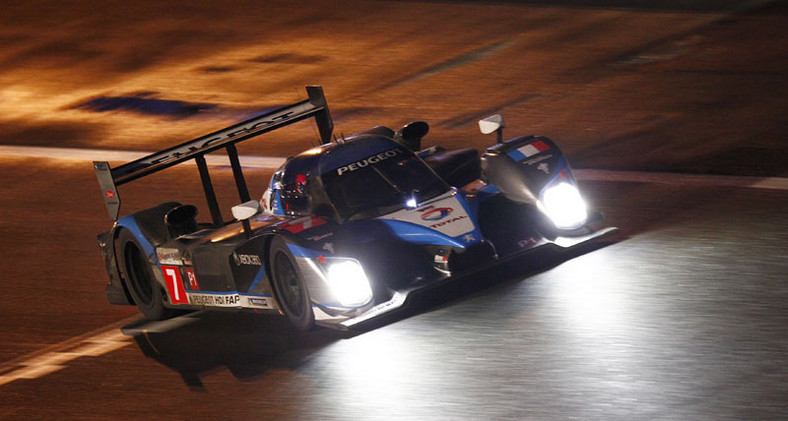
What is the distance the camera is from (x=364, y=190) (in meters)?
8.92

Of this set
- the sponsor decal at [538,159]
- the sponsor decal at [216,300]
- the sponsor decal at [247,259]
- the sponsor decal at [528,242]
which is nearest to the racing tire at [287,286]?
the sponsor decal at [247,259]

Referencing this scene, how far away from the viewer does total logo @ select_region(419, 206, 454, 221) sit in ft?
27.8

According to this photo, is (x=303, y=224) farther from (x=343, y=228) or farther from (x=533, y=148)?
(x=533, y=148)

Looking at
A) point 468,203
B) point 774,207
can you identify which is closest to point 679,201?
point 774,207

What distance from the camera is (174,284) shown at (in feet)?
30.5

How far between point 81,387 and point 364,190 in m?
2.48

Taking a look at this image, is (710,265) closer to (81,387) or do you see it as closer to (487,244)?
(487,244)

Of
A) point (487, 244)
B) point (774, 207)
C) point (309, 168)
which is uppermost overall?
point (309, 168)

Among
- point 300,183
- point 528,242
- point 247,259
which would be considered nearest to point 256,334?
point 247,259

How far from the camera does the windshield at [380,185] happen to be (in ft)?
28.9

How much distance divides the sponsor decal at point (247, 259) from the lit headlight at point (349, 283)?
73 centimetres

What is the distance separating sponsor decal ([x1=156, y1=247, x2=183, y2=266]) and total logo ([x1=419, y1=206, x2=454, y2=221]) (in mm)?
2002

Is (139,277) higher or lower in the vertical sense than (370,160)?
lower

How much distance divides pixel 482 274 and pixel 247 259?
1.79 m
